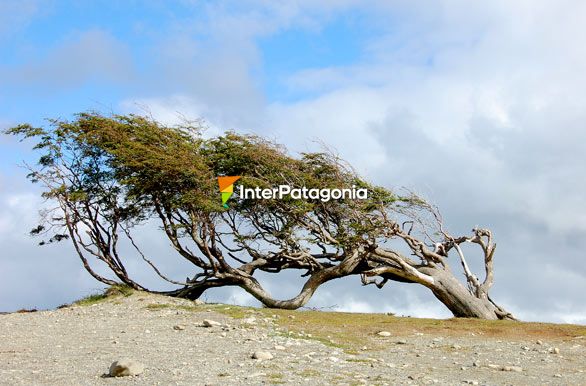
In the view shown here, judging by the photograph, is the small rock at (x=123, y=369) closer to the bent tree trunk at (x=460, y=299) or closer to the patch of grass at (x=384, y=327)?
the patch of grass at (x=384, y=327)

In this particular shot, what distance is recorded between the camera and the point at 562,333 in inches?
888

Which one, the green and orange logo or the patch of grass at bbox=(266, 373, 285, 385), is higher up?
the green and orange logo

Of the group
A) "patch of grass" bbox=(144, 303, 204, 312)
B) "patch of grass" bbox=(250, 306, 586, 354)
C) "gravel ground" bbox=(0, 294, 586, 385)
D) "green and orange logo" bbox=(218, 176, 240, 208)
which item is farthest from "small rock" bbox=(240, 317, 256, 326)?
"green and orange logo" bbox=(218, 176, 240, 208)

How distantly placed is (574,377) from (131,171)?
17676 mm

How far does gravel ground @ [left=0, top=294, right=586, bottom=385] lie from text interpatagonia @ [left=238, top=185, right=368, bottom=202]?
5275mm

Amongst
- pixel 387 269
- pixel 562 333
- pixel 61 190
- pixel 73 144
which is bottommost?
pixel 562 333

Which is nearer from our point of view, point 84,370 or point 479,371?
point 84,370

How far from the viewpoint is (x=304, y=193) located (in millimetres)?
27297

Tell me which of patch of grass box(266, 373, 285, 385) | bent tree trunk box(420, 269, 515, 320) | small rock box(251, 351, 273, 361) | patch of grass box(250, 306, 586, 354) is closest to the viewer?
patch of grass box(266, 373, 285, 385)

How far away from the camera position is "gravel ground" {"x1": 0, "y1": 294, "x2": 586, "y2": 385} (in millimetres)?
13359

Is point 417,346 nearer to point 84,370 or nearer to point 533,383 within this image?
point 533,383

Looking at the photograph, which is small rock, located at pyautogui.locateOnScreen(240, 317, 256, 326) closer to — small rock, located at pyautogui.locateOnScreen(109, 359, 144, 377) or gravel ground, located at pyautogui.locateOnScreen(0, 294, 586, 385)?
gravel ground, located at pyautogui.locateOnScreen(0, 294, 586, 385)

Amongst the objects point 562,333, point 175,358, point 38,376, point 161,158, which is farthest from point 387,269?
point 38,376

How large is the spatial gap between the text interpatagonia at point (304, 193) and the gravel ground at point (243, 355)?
528 cm
